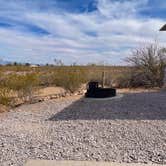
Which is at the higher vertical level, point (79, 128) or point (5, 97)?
point (5, 97)

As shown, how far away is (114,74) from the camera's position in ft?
74.7

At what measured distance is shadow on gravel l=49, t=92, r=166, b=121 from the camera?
988 centimetres

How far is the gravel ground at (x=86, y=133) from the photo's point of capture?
20.2 feet

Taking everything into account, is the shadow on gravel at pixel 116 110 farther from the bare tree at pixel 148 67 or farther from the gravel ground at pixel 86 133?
the bare tree at pixel 148 67

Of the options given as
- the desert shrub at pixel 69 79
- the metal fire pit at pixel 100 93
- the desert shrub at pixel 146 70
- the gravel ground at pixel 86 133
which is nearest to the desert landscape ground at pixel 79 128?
the gravel ground at pixel 86 133

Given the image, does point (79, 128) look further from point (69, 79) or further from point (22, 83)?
point (69, 79)

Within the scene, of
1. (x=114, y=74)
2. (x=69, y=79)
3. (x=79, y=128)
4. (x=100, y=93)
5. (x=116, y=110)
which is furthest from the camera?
(x=114, y=74)

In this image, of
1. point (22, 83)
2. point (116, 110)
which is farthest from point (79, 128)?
point (22, 83)

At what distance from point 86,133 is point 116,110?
11.3 ft

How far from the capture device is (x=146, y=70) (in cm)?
2114

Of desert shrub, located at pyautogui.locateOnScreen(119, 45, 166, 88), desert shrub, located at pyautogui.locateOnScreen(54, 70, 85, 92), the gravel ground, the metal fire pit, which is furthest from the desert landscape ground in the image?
desert shrub, located at pyautogui.locateOnScreen(119, 45, 166, 88)

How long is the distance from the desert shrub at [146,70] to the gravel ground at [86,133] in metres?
8.90

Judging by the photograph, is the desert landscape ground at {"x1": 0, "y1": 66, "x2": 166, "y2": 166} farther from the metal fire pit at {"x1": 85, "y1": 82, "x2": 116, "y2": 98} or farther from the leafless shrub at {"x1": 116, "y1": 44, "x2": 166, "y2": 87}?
the leafless shrub at {"x1": 116, "y1": 44, "x2": 166, "y2": 87}

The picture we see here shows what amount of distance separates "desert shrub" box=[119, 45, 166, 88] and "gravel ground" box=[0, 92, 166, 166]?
8.90 metres
